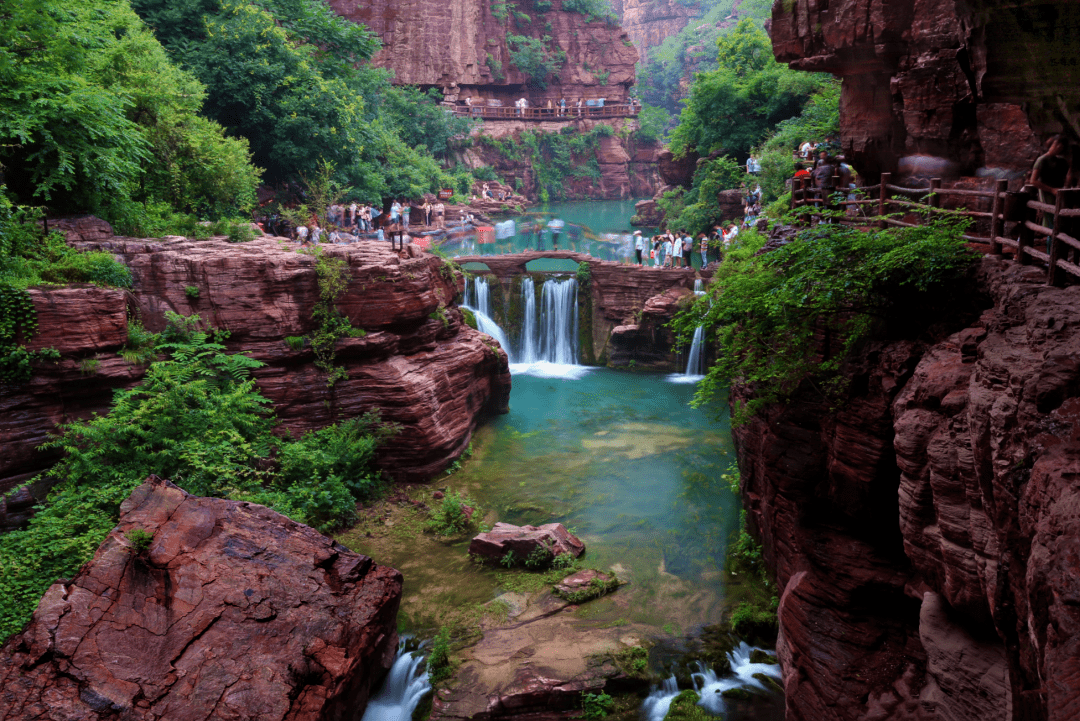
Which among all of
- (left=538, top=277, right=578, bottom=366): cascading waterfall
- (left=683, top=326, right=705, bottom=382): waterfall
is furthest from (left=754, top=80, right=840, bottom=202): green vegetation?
(left=538, top=277, right=578, bottom=366): cascading waterfall

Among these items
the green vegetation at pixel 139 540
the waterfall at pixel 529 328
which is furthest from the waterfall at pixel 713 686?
the waterfall at pixel 529 328

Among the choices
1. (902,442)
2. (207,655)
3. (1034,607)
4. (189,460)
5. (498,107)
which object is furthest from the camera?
(498,107)

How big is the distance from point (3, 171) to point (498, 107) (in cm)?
3573

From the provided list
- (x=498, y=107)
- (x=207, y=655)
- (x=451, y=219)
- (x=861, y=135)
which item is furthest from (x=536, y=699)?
(x=498, y=107)

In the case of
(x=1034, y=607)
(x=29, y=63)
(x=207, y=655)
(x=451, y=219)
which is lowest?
(x=207, y=655)

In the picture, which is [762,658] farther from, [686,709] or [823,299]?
[823,299]

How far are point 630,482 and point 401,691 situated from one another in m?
6.56

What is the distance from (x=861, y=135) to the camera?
40.9ft

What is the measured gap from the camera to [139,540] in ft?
26.2

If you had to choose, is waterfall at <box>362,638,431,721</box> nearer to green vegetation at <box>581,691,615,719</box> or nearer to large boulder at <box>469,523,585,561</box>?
green vegetation at <box>581,691,615,719</box>

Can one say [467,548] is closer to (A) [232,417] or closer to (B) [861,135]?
(A) [232,417]

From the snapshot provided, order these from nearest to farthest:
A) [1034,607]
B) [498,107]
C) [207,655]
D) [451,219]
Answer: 1. [1034,607]
2. [207,655]
3. [451,219]
4. [498,107]

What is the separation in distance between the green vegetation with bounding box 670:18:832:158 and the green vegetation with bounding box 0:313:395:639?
18.3m

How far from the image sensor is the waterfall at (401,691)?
8391 mm
